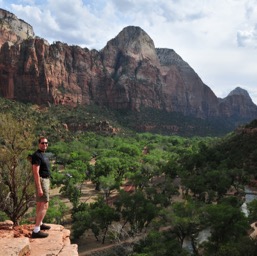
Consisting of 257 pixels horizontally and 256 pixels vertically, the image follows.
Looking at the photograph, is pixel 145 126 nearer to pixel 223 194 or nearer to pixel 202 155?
pixel 202 155

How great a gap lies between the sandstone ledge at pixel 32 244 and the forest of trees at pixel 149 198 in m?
4.08

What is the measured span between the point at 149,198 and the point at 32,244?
34665 millimetres

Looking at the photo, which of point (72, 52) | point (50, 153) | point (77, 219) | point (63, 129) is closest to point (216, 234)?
point (77, 219)

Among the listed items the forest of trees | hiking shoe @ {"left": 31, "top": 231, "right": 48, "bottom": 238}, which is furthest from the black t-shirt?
the forest of trees

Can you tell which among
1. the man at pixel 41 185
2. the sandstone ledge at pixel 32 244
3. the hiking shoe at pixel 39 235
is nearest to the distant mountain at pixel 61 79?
the sandstone ledge at pixel 32 244

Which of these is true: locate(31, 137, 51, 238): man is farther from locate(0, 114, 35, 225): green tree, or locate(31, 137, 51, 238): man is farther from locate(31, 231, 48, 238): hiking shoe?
locate(0, 114, 35, 225): green tree

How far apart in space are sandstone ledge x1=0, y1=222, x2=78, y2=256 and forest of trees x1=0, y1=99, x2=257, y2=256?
13.4 feet

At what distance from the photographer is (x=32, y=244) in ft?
33.9

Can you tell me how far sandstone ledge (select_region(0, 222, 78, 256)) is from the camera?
933 centimetres

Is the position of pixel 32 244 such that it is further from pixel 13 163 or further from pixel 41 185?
pixel 13 163

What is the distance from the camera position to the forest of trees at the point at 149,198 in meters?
16.3

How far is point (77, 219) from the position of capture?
3834 cm

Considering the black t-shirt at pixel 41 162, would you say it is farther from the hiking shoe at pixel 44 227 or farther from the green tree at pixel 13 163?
the green tree at pixel 13 163

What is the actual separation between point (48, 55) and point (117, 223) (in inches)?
5243
